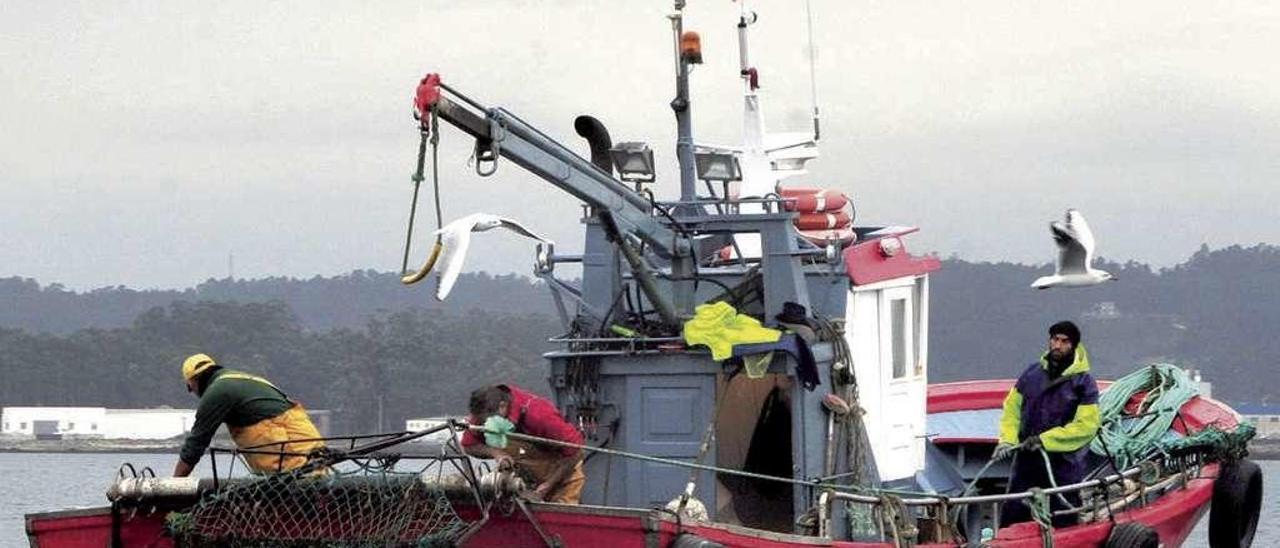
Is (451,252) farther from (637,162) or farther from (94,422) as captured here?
(94,422)

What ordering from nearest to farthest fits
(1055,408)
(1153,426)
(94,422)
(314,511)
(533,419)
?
(314,511) → (533,419) → (1055,408) → (1153,426) → (94,422)

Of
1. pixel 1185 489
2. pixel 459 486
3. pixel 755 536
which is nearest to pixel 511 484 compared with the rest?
pixel 459 486

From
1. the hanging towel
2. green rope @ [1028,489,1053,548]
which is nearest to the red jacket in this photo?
the hanging towel

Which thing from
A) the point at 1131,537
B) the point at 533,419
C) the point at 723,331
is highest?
the point at 723,331

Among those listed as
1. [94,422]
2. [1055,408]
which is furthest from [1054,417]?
[94,422]

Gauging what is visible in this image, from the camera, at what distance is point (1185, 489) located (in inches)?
810

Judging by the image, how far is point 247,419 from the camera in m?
17.0

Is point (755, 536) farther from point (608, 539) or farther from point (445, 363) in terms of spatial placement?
point (445, 363)

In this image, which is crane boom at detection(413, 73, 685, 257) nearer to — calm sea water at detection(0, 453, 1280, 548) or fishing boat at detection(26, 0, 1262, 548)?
fishing boat at detection(26, 0, 1262, 548)

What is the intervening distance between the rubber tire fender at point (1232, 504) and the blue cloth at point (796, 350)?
432 centimetres

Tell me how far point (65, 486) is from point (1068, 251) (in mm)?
38422

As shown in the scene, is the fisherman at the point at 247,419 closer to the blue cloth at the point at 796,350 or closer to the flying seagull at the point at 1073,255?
the blue cloth at the point at 796,350

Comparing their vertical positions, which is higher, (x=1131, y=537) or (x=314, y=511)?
(x=314, y=511)

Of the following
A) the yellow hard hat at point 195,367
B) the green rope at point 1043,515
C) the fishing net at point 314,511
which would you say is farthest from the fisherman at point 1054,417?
→ the yellow hard hat at point 195,367
